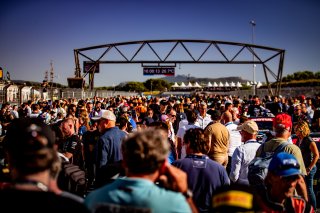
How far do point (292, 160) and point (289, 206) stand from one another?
0.44 m

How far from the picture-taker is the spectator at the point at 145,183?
178 centimetres

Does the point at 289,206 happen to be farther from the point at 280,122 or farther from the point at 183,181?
the point at 280,122

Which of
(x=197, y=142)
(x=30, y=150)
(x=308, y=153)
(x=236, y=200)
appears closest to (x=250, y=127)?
(x=308, y=153)

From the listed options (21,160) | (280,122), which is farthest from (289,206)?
(21,160)

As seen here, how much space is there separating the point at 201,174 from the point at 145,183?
1.54 metres

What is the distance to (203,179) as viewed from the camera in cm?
323

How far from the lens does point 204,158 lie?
3406 millimetres

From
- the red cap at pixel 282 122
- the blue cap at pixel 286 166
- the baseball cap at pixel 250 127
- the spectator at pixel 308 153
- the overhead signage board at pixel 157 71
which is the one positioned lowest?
the spectator at pixel 308 153

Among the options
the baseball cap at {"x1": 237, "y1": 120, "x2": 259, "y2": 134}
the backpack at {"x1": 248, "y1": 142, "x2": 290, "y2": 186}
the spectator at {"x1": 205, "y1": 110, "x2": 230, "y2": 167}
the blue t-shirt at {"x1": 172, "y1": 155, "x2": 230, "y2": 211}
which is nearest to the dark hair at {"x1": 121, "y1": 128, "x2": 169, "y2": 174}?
the blue t-shirt at {"x1": 172, "y1": 155, "x2": 230, "y2": 211}

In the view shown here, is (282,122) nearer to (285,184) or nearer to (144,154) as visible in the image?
(285,184)

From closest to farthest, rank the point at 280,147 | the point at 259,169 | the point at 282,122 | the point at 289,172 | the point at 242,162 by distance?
the point at 289,172 < the point at 259,169 < the point at 280,147 < the point at 282,122 < the point at 242,162

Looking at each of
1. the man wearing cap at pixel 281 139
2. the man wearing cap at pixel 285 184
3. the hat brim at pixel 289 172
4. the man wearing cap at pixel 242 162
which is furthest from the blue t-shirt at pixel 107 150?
the hat brim at pixel 289 172

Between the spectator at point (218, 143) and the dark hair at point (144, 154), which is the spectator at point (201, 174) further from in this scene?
the spectator at point (218, 143)

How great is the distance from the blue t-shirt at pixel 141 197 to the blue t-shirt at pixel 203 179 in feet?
4.58
